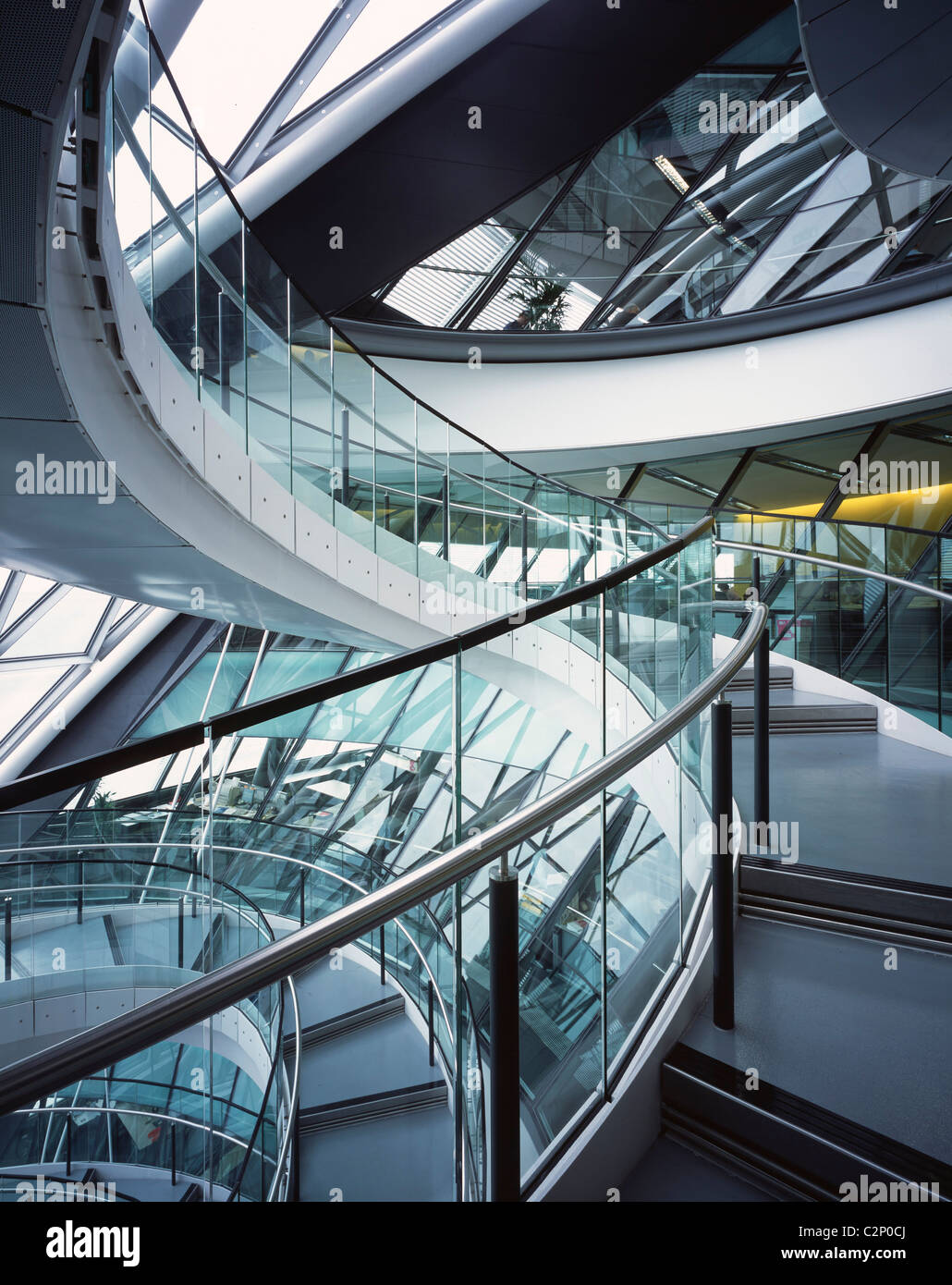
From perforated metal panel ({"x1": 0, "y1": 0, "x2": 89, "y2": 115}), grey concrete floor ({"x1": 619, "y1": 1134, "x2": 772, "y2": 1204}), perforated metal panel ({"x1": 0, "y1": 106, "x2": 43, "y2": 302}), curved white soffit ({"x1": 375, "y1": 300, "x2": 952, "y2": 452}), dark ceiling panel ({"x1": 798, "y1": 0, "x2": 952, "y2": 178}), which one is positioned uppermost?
curved white soffit ({"x1": 375, "y1": 300, "x2": 952, "y2": 452})

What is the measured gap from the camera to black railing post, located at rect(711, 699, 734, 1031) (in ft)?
Result: 6.35

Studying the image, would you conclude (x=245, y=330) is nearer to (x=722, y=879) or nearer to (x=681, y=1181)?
(x=722, y=879)

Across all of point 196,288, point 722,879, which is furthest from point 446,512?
point 722,879

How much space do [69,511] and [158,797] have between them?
9.45m

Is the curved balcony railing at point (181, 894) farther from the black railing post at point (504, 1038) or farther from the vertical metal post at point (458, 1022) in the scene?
the black railing post at point (504, 1038)

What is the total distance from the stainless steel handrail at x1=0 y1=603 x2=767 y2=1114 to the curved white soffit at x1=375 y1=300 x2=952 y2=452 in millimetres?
10068

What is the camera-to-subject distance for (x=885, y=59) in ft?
12.2

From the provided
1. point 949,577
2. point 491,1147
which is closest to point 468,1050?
point 491,1147

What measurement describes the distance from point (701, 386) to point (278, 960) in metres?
11.7

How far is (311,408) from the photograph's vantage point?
6.36 meters

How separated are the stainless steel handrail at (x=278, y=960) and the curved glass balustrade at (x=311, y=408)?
3.44 m

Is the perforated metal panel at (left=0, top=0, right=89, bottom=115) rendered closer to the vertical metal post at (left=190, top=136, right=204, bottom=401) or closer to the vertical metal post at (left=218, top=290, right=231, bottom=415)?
the vertical metal post at (left=190, top=136, right=204, bottom=401)

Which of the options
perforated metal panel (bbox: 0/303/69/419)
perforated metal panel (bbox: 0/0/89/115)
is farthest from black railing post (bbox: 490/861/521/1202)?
perforated metal panel (bbox: 0/303/69/419)

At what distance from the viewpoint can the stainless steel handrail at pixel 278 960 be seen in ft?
2.31
